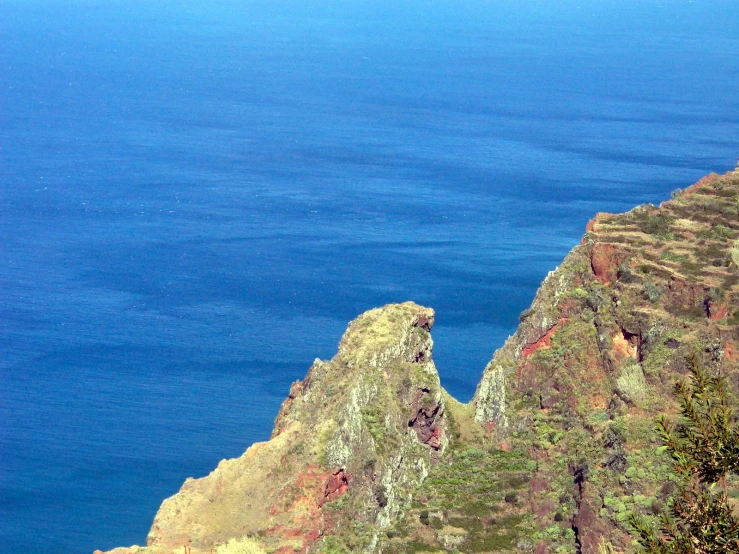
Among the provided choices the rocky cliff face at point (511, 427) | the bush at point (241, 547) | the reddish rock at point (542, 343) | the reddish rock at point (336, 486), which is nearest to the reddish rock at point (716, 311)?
the rocky cliff face at point (511, 427)

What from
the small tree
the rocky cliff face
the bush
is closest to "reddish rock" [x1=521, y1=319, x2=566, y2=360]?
the rocky cliff face

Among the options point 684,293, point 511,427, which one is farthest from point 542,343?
point 684,293

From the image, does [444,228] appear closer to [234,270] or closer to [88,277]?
[234,270]

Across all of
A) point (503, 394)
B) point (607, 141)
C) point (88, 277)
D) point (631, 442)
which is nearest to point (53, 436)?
point (88, 277)

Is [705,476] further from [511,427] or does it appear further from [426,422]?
[511,427]

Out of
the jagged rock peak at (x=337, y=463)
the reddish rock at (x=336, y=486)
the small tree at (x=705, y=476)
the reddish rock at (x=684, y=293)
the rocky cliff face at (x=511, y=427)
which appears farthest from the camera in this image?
the reddish rock at (x=684, y=293)

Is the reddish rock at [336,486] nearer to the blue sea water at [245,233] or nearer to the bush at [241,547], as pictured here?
the bush at [241,547]
